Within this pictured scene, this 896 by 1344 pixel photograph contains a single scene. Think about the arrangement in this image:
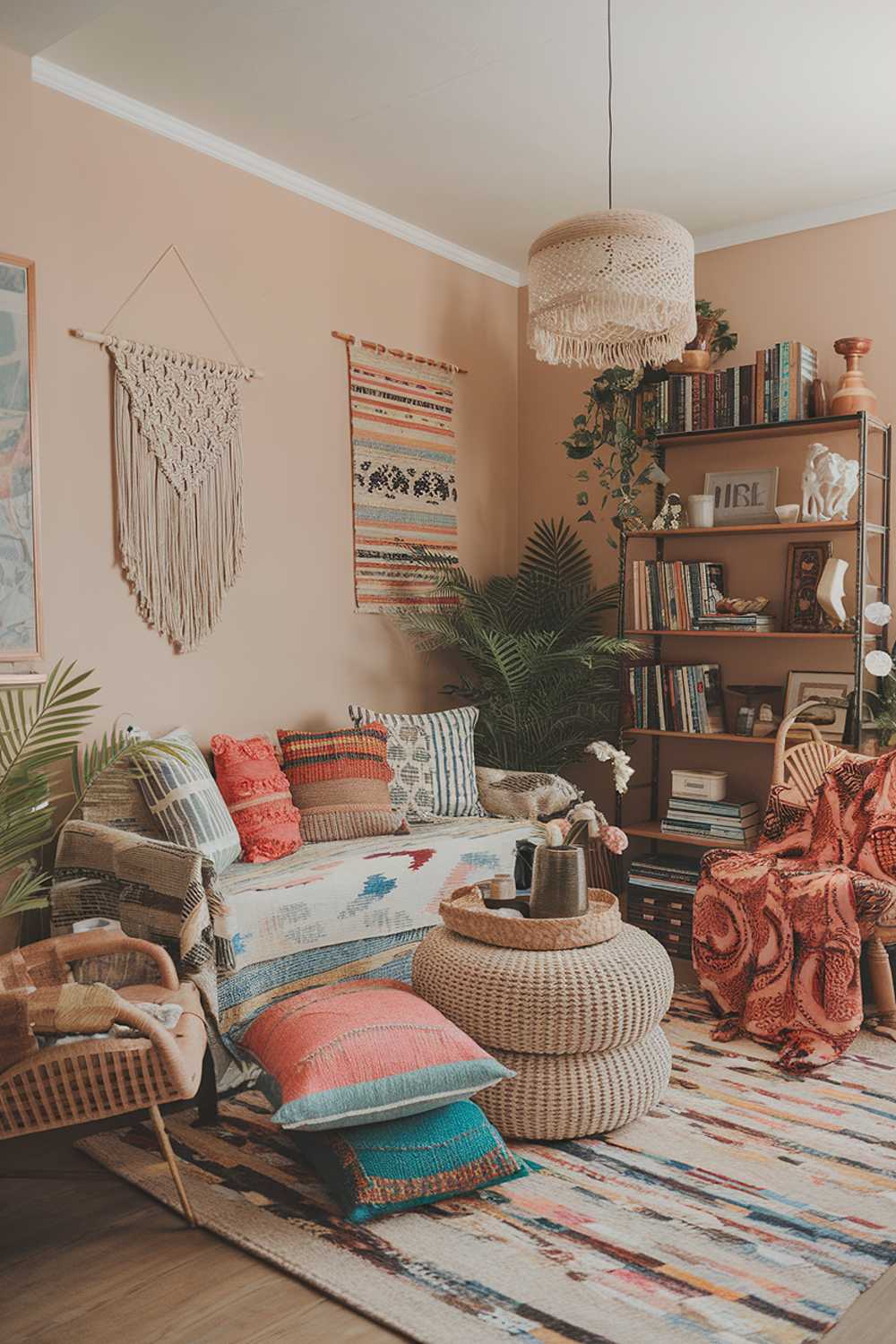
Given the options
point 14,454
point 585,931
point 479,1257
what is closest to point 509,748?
point 585,931

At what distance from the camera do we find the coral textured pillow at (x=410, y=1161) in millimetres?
2248

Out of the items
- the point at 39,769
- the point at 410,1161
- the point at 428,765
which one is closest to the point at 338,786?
the point at 428,765

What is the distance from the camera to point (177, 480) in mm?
3641

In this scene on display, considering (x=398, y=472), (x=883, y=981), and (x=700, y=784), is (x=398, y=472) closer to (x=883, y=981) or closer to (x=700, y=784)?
(x=700, y=784)

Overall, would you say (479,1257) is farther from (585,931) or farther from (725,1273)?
(585,931)

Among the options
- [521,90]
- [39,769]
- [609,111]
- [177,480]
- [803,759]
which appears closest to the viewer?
[39,769]

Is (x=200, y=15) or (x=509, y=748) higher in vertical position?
(x=200, y=15)

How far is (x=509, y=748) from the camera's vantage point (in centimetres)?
455

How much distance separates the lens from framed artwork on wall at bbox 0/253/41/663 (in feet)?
10.0

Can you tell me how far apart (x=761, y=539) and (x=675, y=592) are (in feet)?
1.36

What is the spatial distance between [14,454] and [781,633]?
2719mm

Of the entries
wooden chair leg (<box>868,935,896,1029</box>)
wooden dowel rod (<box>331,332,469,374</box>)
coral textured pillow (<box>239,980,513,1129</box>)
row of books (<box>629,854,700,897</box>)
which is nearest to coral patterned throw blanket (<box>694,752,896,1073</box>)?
wooden chair leg (<box>868,935,896,1029</box>)

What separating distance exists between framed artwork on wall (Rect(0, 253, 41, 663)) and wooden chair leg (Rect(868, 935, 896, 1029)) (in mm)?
2626

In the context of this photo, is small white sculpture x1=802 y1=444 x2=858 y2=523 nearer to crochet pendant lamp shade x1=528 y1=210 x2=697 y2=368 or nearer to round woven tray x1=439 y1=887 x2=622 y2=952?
crochet pendant lamp shade x1=528 y1=210 x2=697 y2=368
